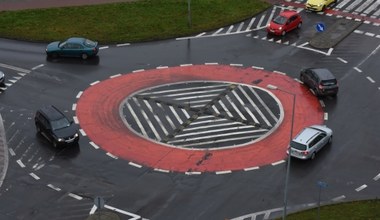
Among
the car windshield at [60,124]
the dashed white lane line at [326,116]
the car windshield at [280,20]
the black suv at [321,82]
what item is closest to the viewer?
the car windshield at [60,124]

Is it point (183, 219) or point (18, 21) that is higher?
point (18, 21)

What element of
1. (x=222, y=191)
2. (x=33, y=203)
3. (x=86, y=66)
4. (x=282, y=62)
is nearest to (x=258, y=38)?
(x=282, y=62)

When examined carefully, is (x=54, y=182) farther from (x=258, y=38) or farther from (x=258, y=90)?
(x=258, y=38)

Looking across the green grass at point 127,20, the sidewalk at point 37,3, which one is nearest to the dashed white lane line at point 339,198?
the green grass at point 127,20

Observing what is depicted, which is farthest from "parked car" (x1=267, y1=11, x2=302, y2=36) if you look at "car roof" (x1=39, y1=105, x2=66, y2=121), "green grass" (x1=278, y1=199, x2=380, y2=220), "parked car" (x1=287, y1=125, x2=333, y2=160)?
"green grass" (x1=278, y1=199, x2=380, y2=220)

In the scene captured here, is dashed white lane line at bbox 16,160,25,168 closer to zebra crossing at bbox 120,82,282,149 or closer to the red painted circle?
the red painted circle

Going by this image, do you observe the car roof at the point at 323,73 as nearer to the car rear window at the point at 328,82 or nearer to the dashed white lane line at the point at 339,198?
the car rear window at the point at 328,82
